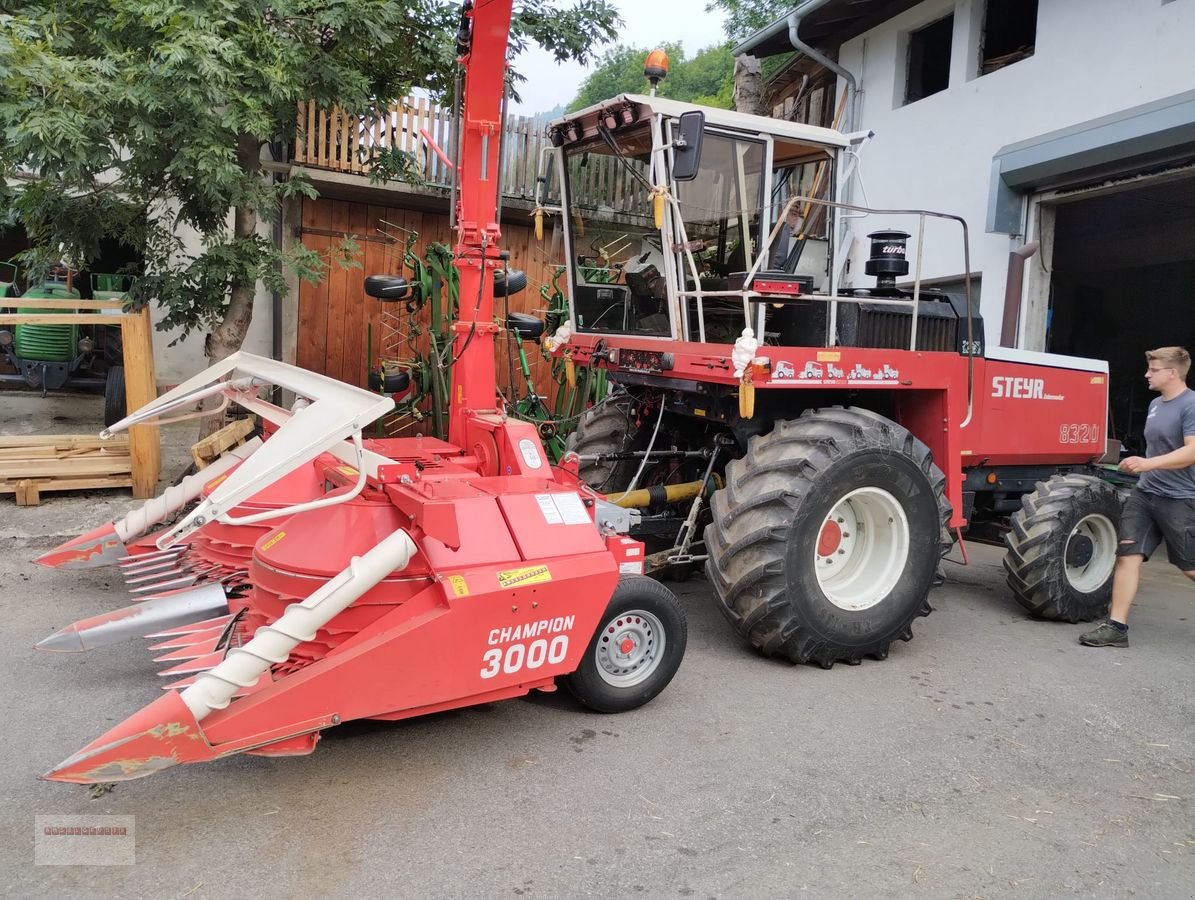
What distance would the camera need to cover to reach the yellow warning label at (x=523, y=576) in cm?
323

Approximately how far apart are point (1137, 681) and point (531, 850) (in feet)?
11.3

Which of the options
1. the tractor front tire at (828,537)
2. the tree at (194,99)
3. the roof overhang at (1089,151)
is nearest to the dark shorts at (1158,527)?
the tractor front tire at (828,537)

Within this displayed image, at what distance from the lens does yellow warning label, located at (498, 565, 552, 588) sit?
3.23 metres

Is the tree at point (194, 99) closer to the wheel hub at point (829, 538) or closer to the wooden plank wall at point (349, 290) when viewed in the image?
the wooden plank wall at point (349, 290)

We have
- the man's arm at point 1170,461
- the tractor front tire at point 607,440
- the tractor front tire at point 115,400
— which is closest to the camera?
the man's arm at point 1170,461

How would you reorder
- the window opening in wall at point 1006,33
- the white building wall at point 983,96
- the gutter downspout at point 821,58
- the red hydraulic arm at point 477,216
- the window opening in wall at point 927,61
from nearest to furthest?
the red hydraulic arm at point 477,216 < the white building wall at point 983,96 < the window opening in wall at point 1006,33 < the gutter downspout at point 821,58 < the window opening in wall at point 927,61

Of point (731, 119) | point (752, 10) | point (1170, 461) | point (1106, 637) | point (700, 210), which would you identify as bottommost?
point (1106, 637)

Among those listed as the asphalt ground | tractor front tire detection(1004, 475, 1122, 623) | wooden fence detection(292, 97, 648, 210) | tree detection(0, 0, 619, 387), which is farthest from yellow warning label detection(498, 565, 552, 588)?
wooden fence detection(292, 97, 648, 210)

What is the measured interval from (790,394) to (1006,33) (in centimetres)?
689

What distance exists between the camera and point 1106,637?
5.10m

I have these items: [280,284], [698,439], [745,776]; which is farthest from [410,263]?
[745,776]

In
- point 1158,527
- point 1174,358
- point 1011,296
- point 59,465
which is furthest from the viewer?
point 59,465

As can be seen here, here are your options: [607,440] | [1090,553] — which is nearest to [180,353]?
[607,440]

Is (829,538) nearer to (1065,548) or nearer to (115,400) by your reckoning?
(1065,548)
